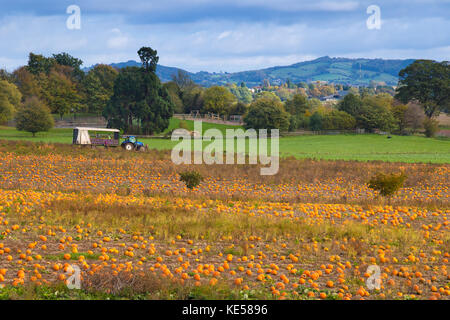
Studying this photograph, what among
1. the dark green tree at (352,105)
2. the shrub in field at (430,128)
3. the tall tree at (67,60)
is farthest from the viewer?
the tall tree at (67,60)

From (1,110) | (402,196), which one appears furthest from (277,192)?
(1,110)

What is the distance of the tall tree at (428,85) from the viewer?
10869 centimetres

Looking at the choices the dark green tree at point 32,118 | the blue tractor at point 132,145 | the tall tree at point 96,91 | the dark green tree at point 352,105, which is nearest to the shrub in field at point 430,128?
the dark green tree at point 352,105

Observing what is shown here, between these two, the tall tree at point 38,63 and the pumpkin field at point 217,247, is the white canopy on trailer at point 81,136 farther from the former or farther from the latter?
the tall tree at point 38,63

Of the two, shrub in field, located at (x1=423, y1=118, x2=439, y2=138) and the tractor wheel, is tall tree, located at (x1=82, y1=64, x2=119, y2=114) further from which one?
shrub in field, located at (x1=423, y1=118, x2=439, y2=138)

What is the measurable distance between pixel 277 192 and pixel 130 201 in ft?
32.5

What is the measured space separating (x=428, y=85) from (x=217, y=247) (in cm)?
Result: 11017

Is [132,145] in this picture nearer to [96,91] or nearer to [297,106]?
[96,91]

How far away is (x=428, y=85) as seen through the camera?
108750 millimetres

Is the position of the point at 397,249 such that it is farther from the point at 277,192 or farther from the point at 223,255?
the point at 277,192

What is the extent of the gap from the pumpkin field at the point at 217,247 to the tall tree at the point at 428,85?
99035 millimetres

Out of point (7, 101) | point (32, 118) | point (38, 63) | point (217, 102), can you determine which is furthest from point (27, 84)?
point (217, 102)

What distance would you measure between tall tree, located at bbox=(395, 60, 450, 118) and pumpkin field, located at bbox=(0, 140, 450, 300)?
99035 millimetres

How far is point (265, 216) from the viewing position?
1557cm
